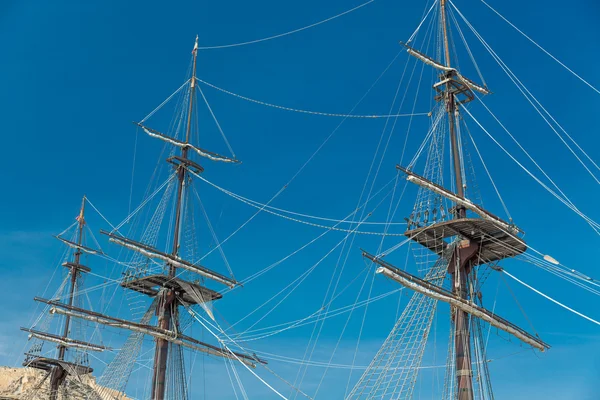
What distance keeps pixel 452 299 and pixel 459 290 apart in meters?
1.43

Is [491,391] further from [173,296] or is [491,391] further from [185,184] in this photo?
[185,184]

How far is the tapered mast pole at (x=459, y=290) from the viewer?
1237 inches

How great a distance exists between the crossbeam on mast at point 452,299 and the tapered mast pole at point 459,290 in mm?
672

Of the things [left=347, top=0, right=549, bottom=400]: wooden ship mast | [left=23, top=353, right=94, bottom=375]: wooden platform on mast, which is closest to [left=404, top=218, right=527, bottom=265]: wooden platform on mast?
[left=347, top=0, right=549, bottom=400]: wooden ship mast

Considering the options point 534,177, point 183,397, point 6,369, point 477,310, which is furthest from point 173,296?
point 6,369

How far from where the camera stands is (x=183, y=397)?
4709cm

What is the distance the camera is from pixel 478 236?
35.5 m

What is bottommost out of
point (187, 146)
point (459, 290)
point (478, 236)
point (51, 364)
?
point (459, 290)

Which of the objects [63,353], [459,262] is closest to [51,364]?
[63,353]

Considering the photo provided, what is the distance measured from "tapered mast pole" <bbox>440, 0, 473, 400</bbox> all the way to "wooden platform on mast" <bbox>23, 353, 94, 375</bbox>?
159 ft

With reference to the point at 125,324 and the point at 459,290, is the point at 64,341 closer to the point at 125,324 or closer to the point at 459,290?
the point at 125,324

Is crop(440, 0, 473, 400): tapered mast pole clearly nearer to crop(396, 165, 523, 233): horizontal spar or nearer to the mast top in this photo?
crop(396, 165, 523, 233): horizontal spar

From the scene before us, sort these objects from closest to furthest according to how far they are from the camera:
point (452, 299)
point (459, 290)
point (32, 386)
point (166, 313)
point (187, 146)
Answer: point (452, 299) → point (459, 290) → point (166, 313) → point (187, 146) → point (32, 386)

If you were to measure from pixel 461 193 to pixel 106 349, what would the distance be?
44.5m
